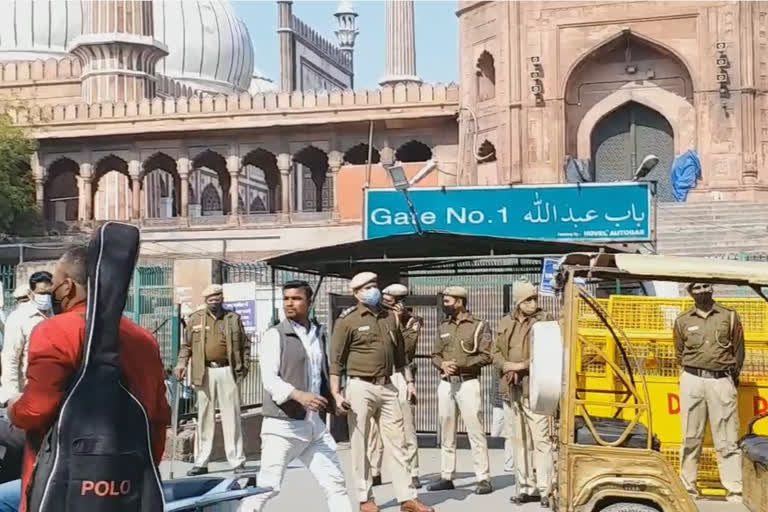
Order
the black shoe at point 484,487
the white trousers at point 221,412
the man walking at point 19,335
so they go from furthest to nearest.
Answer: the white trousers at point 221,412 → the black shoe at point 484,487 → the man walking at point 19,335

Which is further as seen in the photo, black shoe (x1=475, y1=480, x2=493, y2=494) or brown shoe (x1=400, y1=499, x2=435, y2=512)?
black shoe (x1=475, y1=480, x2=493, y2=494)

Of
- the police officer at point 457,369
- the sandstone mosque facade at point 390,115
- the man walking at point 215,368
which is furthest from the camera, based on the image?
the sandstone mosque facade at point 390,115

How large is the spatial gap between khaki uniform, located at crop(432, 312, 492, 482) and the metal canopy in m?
0.87

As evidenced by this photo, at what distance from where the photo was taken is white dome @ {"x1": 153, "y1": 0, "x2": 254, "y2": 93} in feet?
153

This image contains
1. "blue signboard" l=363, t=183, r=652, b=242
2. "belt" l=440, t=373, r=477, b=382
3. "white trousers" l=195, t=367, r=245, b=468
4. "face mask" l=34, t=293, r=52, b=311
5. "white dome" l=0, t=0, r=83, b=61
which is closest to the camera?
"face mask" l=34, t=293, r=52, b=311

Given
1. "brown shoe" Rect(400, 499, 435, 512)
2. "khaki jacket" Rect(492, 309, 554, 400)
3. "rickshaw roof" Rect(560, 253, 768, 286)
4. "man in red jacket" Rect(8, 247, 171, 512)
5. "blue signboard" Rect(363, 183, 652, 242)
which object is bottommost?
"brown shoe" Rect(400, 499, 435, 512)

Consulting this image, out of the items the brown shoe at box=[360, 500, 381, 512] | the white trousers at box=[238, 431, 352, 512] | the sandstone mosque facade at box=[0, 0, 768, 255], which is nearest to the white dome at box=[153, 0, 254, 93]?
the sandstone mosque facade at box=[0, 0, 768, 255]

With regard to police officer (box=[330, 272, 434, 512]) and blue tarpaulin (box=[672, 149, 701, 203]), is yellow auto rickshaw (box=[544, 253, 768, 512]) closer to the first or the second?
police officer (box=[330, 272, 434, 512])

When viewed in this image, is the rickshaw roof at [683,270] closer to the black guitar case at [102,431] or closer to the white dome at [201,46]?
the black guitar case at [102,431]

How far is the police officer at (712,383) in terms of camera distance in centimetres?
682

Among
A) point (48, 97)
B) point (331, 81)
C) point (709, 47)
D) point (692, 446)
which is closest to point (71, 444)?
point (692, 446)

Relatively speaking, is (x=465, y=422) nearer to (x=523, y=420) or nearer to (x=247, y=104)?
(x=523, y=420)

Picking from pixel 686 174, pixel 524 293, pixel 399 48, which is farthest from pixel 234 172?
pixel 524 293

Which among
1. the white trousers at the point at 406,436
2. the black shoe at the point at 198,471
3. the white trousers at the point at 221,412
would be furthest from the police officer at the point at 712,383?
the black shoe at the point at 198,471
